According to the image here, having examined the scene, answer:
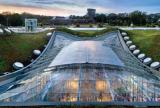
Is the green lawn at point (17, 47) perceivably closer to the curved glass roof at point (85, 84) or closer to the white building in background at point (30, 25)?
the white building in background at point (30, 25)

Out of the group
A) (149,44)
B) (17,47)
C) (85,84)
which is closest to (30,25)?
(17,47)

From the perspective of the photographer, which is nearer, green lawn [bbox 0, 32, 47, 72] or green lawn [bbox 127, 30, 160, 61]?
green lawn [bbox 0, 32, 47, 72]

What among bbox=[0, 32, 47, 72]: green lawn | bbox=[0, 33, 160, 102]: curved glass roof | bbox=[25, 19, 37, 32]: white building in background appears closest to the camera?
bbox=[0, 33, 160, 102]: curved glass roof

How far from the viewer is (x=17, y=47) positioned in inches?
1780

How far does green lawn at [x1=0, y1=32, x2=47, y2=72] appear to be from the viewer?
3961 centimetres

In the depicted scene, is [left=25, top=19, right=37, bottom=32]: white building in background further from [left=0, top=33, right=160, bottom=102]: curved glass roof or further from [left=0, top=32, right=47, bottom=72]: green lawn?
[left=0, top=33, right=160, bottom=102]: curved glass roof

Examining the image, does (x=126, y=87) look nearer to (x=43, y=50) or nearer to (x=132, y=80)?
(x=132, y=80)

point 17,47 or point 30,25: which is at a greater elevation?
point 30,25

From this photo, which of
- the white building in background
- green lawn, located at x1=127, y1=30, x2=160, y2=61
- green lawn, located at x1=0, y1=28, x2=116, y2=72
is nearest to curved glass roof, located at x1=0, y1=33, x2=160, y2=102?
green lawn, located at x1=0, y1=28, x2=116, y2=72

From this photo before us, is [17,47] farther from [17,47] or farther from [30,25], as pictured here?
[30,25]

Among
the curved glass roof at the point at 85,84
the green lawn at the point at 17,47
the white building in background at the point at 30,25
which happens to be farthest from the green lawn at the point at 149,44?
the white building in background at the point at 30,25

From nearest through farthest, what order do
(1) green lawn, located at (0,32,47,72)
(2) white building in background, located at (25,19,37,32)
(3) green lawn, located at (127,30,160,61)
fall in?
(1) green lawn, located at (0,32,47,72)
(3) green lawn, located at (127,30,160,61)
(2) white building in background, located at (25,19,37,32)

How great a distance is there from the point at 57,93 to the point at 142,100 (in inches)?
190

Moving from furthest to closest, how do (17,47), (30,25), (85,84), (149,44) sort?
(30,25)
(149,44)
(17,47)
(85,84)
